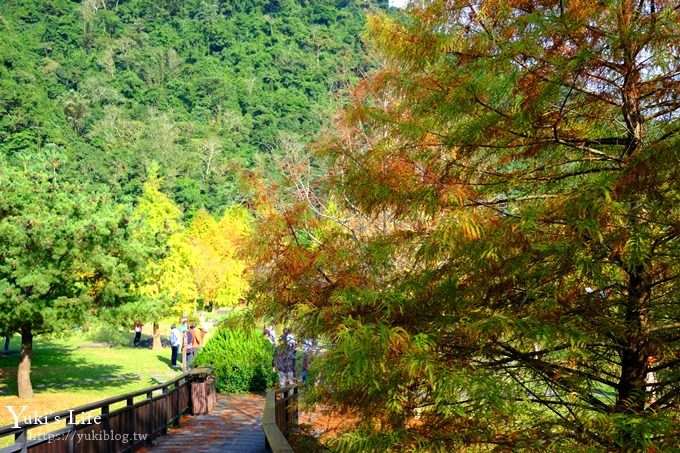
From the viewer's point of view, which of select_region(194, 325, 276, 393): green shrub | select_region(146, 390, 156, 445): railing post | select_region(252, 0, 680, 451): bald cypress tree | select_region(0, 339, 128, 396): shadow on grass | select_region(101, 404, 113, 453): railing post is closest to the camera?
select_region(252, 0, 680, 451): bald cypress tree

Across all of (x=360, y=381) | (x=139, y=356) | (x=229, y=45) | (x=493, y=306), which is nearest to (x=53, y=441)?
(x=360, y=381)

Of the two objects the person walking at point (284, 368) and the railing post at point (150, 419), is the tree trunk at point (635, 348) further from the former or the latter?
the person walking at point (284, 368)

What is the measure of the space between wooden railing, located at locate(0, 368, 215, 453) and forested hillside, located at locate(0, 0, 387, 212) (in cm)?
6042

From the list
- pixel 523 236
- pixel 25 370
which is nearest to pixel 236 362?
pixel 25 370

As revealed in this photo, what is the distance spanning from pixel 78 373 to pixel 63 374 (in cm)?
58

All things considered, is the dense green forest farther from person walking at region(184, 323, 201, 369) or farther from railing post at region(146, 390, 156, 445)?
railing post at region(146, 390, 156, 445)

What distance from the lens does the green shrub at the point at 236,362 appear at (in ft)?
65.5

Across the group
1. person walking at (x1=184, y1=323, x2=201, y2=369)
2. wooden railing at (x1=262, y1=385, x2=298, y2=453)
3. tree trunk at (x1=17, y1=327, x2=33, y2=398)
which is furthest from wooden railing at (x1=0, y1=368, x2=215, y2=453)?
person walking at (x1=184, y1=323, x2=201, y2=369)

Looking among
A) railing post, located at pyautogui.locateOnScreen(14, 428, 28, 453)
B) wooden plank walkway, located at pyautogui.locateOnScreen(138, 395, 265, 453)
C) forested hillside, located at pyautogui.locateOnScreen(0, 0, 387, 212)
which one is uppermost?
forested hillside, located at pyautogui.locateOnScreen(0, 0, 387, 212)

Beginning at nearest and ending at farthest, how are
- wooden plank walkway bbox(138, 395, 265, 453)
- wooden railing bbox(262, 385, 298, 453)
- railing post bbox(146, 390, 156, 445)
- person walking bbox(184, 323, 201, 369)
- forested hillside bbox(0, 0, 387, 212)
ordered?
wooden railing bbox(262, 385, 298, 453) → wooden plank walkway bbox(138, 395, 265, 453) → railing post bbox(146, 390, 156, 445) → person walking bbox(184, 323, 201, 369) → forested hillside bbox(0, 0, 387, 212)

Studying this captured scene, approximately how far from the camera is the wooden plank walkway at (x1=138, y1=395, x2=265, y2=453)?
1085 centimetres

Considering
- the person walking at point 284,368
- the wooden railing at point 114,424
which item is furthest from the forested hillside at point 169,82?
the wooden railing at point 114,424

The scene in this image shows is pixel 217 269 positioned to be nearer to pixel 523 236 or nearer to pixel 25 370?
pixel 25 370

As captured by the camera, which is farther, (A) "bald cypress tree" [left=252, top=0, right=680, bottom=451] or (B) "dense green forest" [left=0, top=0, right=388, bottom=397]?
(B) "dense green forest" [left=0, top=0, right=388, bottom=397]
